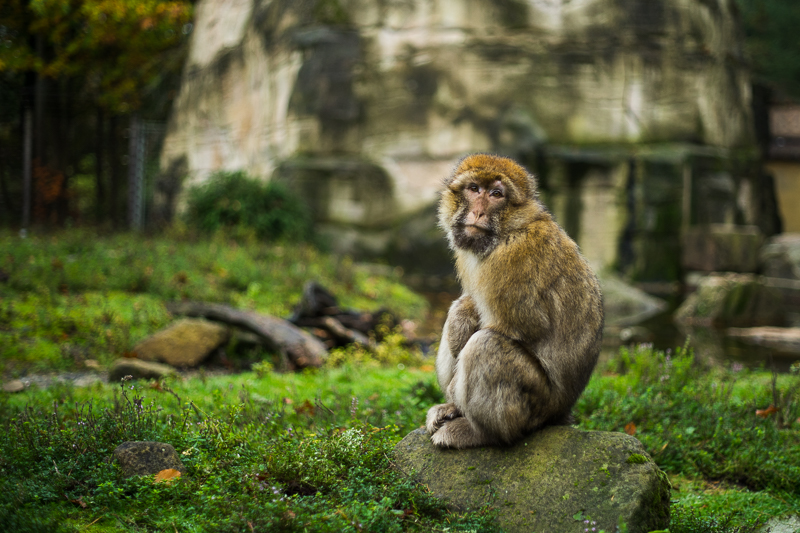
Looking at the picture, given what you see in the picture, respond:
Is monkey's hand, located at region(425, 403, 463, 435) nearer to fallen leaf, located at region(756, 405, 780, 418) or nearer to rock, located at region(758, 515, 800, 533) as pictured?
rock, located at region(758, 515, 800, 533)

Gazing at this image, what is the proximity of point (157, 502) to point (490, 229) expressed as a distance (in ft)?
7.05

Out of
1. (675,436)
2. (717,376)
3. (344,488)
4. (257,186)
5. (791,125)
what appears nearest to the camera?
(344,488)

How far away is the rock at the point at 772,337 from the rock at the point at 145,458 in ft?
28.2

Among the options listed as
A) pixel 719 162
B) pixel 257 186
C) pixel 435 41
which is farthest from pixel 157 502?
pixel 719 162

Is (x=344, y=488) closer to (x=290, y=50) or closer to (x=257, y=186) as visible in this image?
(x=257, y=186)

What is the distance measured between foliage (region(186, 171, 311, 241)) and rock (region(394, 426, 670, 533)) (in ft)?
35.2

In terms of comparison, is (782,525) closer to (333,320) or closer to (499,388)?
(499,388)

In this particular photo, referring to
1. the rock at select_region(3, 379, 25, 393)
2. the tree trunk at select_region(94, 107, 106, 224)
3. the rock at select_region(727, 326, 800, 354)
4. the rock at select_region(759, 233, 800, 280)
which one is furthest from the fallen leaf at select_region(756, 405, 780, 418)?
the tree trunk at select_region(94, 107, 106, 224)

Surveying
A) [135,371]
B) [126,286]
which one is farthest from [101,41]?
[135,371]

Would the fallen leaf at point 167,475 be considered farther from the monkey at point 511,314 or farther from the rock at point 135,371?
the rock at point 135,371

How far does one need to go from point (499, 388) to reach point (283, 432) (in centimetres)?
164

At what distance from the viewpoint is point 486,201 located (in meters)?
3.61

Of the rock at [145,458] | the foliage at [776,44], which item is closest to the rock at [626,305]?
the rock at [145,458]

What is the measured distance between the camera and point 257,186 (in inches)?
566
